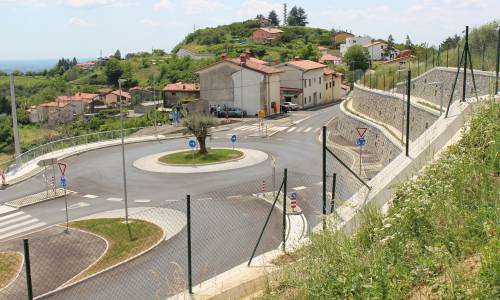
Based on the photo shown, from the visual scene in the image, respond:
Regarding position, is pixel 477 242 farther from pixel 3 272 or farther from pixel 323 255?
pixel 3 272

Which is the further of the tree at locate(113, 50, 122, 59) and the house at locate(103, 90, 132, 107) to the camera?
the tree at locate(113, 50, 122, 59)

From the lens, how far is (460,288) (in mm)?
4527

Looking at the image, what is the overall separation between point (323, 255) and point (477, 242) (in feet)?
5.81

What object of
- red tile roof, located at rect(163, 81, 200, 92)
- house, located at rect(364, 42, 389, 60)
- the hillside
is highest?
the hillside

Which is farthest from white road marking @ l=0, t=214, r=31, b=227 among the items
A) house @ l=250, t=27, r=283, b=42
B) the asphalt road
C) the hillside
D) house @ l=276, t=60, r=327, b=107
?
house @ l=250, t=27, r=283, b=42

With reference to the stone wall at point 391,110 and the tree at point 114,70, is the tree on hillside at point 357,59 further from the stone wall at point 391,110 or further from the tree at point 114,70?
the tree at point 114,70

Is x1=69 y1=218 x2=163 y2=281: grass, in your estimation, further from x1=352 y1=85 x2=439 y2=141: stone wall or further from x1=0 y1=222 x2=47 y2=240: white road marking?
x1=352 y1=85 x2=439 y2=141: stone wall

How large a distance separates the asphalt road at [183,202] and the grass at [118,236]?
1.79 feet

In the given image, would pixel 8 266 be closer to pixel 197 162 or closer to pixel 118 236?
pixel 118 236

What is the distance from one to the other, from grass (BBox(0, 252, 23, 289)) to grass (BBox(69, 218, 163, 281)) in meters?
2.04

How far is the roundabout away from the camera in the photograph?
29938mm

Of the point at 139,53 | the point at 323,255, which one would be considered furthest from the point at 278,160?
the point at 139,53

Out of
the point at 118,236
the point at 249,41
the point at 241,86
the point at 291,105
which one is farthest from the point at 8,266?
the point at 249,41

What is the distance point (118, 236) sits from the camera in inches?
702
